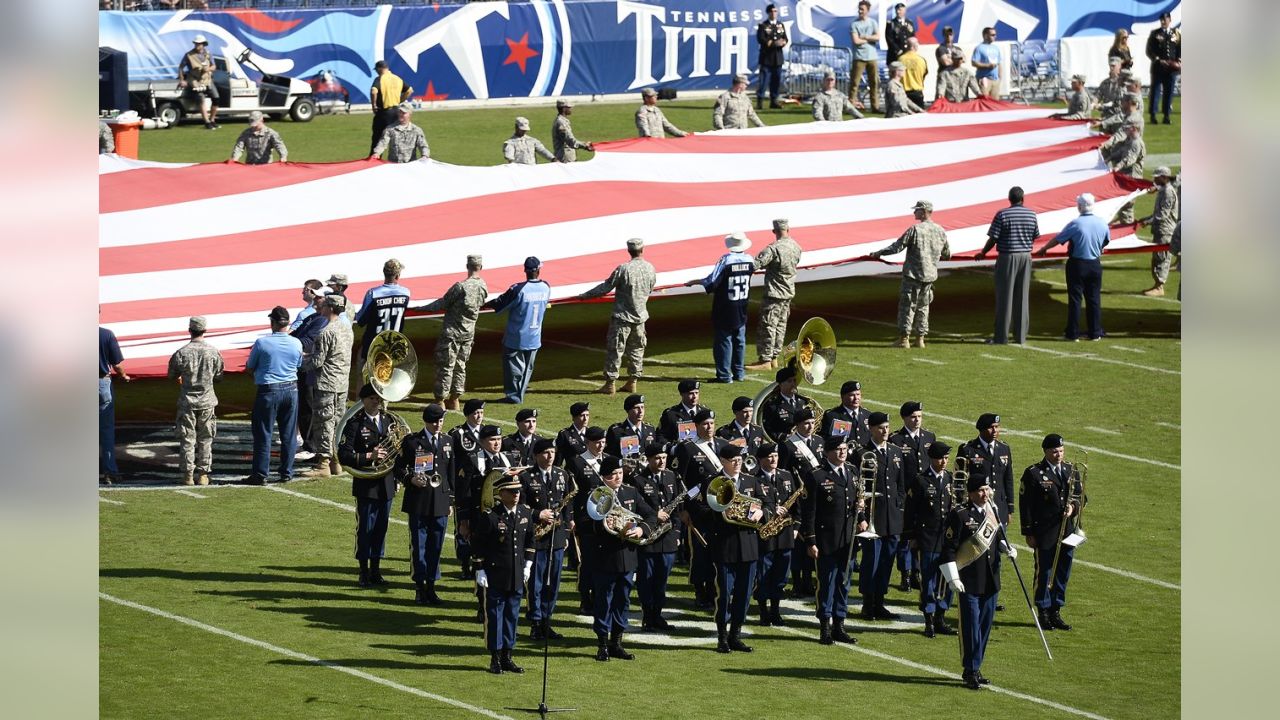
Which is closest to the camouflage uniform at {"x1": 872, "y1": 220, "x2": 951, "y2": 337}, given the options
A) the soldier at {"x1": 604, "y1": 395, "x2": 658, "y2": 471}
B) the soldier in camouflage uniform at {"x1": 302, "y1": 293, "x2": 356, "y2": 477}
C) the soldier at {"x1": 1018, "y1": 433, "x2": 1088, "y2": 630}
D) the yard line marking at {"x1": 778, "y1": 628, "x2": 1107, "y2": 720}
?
the soldier in camouflage uniform at {"x1": 302, "y1": 293, "x2": 356, "y2": 477}

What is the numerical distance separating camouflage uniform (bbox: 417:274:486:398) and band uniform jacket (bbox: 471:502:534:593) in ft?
19.2

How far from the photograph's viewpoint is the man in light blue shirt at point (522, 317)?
15773 mm

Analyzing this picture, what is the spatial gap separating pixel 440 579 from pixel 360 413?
133cm

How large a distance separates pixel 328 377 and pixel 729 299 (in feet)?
15.1

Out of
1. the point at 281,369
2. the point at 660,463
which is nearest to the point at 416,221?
the point at 281,369

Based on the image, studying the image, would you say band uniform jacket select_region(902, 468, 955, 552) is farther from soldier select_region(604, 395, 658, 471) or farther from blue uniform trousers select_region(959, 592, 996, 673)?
soldier select_region(604, 395, 658, 471)

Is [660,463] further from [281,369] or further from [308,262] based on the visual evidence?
[308,262]

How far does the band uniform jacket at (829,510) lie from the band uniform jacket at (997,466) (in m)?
0.91

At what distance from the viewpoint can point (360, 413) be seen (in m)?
11.6

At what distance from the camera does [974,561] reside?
982 centimetres

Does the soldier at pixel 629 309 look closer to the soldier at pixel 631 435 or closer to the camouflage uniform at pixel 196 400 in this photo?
the camouflage uniform at pixel 196 400

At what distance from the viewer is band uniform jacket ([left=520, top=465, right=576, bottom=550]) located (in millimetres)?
10203

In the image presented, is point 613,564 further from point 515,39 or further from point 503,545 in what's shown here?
point 515,39

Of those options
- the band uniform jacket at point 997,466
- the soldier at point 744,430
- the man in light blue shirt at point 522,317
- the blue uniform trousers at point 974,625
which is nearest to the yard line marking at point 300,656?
the blue uniform trousers at point 974,625
